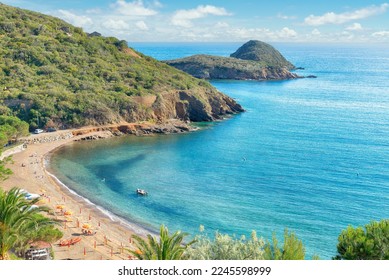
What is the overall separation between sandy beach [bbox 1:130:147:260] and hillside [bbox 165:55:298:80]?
12353 cm

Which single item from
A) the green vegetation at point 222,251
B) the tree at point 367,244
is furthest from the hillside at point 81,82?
the tree at point 367,244

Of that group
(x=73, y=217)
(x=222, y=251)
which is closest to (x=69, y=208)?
(x=73, y=217)

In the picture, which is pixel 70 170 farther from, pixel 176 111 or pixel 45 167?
pixel 176 111

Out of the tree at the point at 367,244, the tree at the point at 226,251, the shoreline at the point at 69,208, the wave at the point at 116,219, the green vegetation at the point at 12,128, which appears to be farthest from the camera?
the green vegetation at the point at 12,128

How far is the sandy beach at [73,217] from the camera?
107ft

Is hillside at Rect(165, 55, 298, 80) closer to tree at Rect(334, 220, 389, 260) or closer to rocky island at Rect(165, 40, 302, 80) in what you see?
rocky island at Rect(165, 40, 302, 80)

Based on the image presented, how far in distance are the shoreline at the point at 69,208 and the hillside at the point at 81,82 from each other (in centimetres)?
703

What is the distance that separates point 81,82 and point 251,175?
44.7 m

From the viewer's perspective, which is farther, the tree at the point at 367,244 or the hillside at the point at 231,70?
the hillside at the point at 231,70

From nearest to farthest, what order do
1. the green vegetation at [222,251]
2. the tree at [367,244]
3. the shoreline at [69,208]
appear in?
the green vegetation at [222,251]
the tree at [367,244]
the shoreline at [69,208]

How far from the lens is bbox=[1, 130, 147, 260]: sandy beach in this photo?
32625mm

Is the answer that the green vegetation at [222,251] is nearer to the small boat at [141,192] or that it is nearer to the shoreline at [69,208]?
the shoreline at [69,208]

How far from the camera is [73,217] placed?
39.1 meters

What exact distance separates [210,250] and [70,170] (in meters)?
39.0
